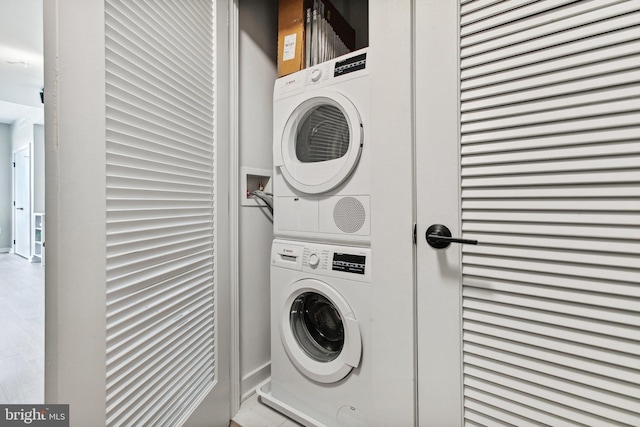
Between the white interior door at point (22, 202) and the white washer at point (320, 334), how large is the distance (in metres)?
5.99

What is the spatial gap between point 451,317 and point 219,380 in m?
1.02

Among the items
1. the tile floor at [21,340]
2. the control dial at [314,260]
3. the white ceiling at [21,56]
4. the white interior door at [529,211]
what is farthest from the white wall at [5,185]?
the white interior door at [529,211]

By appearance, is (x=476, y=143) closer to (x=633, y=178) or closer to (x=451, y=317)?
(x=633, y=178)

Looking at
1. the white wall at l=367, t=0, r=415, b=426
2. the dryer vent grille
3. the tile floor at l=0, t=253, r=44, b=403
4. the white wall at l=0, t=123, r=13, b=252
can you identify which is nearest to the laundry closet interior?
the dryer vent grille

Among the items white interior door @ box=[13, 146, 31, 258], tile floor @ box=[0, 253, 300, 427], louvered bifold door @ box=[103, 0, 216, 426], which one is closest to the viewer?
louvered bifold door @ box=[103, 0, 216, 426]

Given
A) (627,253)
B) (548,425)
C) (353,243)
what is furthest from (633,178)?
(353,243)

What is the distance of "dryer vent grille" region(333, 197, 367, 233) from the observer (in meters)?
1.04

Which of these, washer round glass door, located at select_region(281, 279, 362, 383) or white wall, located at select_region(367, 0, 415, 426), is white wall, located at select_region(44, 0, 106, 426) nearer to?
washer round glass door, located at select_region(281, 279, 362, 383)

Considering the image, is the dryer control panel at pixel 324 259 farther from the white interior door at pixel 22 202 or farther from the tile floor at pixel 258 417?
the white interior door at pixel 22 202

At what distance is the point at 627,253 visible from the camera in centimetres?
62

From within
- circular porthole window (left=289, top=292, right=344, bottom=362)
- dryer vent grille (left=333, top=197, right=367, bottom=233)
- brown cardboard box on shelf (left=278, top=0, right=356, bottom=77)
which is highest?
brown cardboard box on shelf (left=278, top=0, right=356, bottom=77)

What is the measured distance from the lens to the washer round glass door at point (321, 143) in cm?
105

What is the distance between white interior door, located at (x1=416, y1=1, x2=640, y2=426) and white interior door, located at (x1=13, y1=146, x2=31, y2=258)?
6.66 meters

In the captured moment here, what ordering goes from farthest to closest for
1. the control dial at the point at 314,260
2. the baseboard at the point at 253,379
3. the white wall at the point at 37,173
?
the white wall at the point at 37,173
the baseboard at the point at 253,379
the control dial at the point at 314,260
